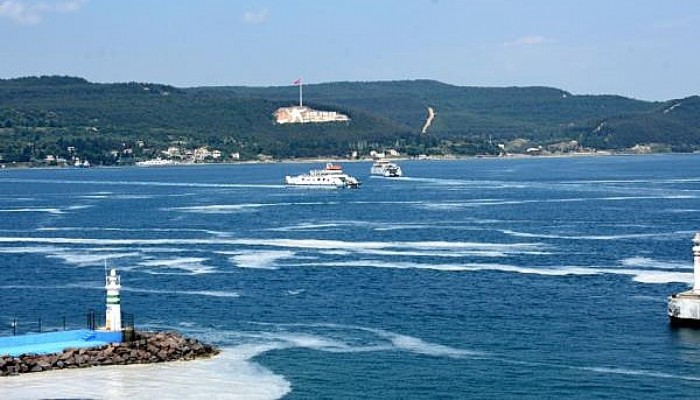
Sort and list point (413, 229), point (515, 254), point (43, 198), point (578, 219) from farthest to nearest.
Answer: point (43, 198)
point (578, 219)
point (413, 229)
point (515, 254)

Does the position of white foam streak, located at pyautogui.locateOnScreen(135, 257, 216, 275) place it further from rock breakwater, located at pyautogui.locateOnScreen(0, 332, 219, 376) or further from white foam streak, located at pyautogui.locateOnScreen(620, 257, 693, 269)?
rock breakwater, located at pyautogui.locateOnScreen(0, 332, 219, 376)

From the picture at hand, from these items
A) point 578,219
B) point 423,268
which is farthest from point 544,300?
point 578,219

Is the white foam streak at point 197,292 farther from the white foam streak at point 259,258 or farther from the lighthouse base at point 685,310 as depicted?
the lighthouse base at point 685,310

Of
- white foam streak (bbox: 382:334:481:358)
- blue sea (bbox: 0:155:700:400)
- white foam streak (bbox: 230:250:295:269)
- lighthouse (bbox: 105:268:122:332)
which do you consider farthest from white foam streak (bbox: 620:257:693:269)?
lighthouse (bbox: 105:268:122:332)

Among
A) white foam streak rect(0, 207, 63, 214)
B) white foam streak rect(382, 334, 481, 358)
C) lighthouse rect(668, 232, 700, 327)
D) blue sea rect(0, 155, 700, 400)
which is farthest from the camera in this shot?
white foam streak rect(0, 207, 63, 214)

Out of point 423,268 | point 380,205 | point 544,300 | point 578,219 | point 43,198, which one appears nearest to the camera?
point 544,300

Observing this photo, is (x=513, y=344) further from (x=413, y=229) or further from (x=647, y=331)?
(x=413, y=229)
